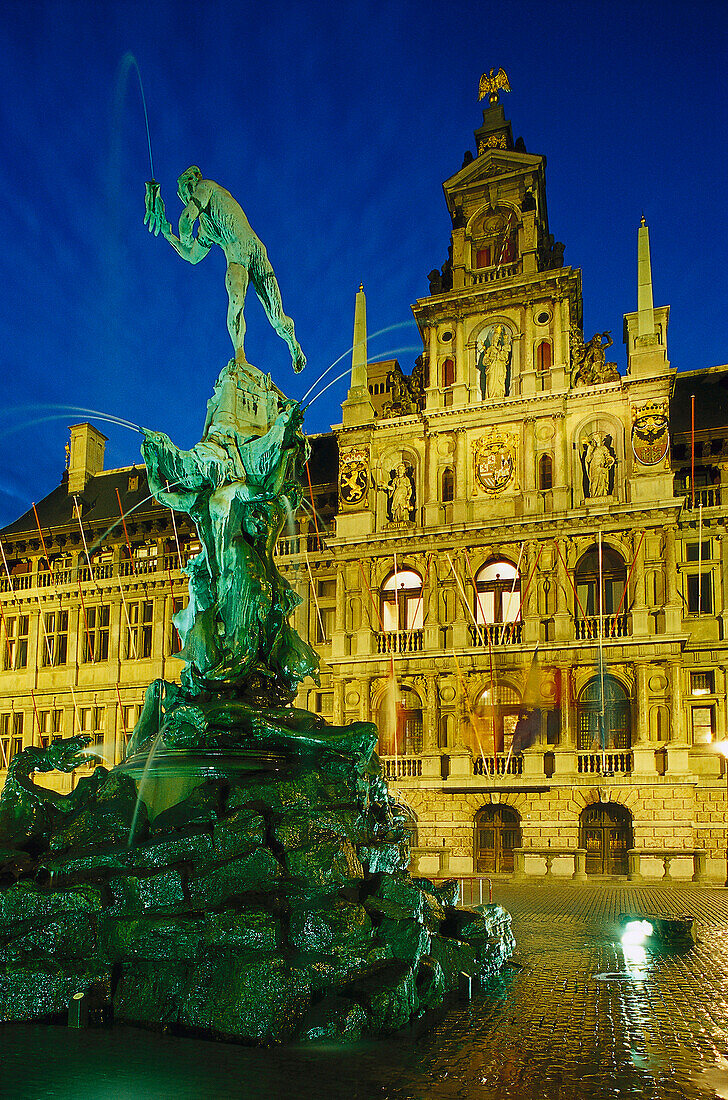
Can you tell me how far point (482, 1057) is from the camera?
8.62 meters

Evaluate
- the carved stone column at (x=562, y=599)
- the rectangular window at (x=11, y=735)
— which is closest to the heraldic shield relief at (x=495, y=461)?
the carved stone column at (x=562, y=599)

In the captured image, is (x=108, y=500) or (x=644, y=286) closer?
(x=644, y=286)

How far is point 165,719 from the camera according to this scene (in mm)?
13266

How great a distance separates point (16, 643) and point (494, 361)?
83.6ft

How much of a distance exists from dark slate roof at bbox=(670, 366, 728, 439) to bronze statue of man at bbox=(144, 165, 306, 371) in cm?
2383

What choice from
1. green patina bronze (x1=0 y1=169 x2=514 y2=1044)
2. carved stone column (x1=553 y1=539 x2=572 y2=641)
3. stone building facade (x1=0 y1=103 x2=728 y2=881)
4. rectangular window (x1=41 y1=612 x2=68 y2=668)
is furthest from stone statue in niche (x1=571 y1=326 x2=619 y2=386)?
rectangular window (x1=41 y1=612 x2=68 y2=668)

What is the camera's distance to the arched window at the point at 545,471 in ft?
116

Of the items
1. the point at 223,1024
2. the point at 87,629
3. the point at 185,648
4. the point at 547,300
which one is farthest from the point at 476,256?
the point at 223,1024

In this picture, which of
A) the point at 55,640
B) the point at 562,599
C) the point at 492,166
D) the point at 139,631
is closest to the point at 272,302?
the point at 562,599

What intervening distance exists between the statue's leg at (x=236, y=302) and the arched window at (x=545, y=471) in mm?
21391

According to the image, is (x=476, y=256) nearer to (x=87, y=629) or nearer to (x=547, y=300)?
(x=547, y=300)

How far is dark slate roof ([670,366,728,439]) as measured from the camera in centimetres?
3625

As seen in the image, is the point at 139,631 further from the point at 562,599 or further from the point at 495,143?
the point at 495,143

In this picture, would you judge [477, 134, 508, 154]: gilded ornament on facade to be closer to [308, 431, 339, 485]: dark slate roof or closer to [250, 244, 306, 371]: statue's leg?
[308, 431, 339, 485]: dark slate roof
